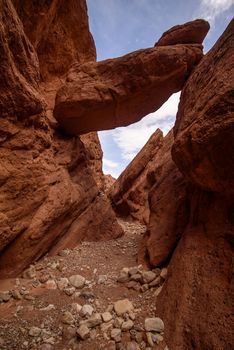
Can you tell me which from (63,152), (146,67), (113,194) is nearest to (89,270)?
(63,152)

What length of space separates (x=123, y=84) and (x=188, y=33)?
8.86 ft

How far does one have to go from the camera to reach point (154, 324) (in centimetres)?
278

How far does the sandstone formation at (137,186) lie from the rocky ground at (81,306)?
6.29m

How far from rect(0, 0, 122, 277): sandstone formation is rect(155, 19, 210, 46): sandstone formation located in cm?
418

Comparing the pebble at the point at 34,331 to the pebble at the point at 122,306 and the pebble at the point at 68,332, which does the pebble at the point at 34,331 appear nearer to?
the pebble at the point at 68,332

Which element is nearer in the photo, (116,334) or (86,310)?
(116,334)

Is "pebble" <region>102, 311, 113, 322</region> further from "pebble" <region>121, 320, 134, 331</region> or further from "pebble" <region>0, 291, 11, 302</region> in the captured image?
"pebble" <region>0, 291, 11, 302</region>

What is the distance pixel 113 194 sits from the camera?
1248 cm

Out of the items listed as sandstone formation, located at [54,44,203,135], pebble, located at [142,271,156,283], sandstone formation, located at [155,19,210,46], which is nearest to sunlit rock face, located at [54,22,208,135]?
sandstone formation, located at [54,44,203,135]

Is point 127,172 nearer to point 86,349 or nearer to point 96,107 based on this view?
point 96,107

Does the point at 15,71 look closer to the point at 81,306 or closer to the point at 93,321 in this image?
the point at 81,306

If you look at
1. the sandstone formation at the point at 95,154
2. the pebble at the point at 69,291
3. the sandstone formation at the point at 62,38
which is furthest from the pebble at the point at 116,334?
the sandstone formation at the point at 95,154

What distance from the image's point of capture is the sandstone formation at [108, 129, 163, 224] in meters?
11.0

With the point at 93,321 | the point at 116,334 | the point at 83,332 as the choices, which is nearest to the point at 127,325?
the point at 116,334
